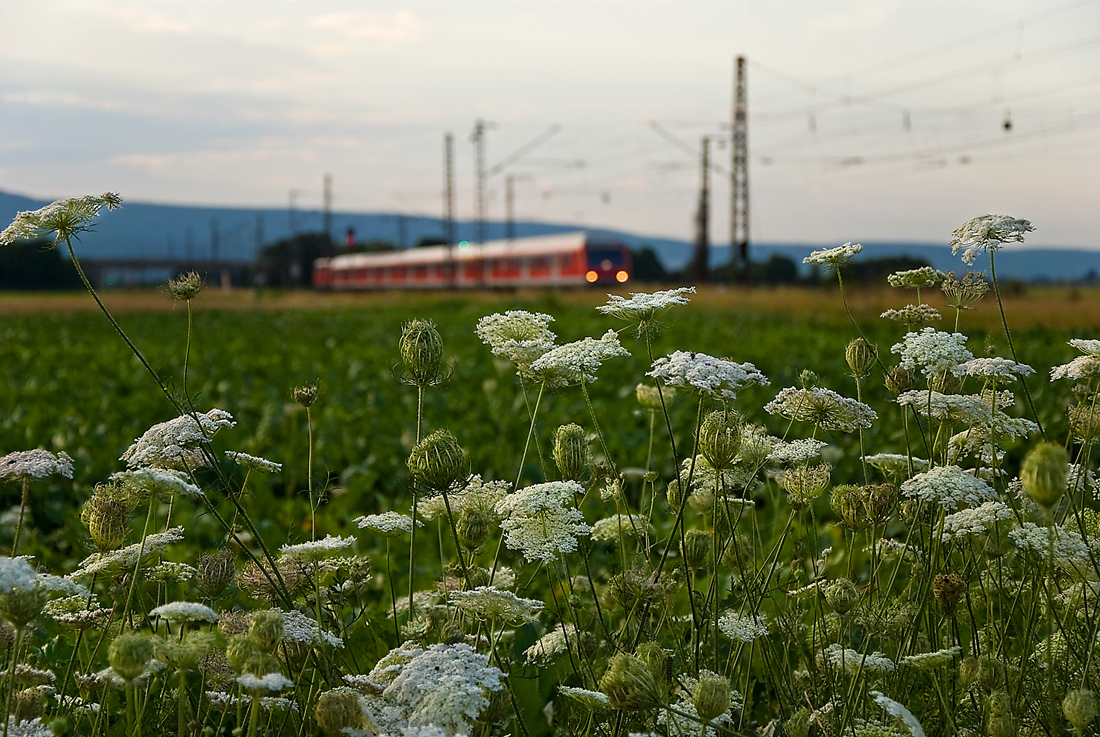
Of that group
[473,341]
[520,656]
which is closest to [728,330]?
[473,341]

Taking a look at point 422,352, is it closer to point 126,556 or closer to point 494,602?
point 494,602

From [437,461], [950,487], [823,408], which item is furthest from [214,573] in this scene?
[950,487]

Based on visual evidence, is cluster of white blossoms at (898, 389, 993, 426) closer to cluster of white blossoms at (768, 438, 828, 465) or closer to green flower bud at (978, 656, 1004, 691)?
cluster of white blossoms at (768, 438, 828, 465)

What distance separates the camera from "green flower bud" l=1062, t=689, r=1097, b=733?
1.28 metres

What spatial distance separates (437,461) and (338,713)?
0.41m

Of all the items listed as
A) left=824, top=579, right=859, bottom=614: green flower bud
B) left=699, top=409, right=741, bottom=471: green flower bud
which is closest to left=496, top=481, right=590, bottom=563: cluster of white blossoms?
left=699, top=409, right=741, bottom=471: green flower bud

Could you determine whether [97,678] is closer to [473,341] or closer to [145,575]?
[145,575]

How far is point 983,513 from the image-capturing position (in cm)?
156

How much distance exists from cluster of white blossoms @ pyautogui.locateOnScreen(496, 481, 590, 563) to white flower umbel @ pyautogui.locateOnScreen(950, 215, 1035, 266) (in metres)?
0.88

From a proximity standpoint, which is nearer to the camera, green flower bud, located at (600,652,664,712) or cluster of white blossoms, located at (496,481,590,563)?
green flower bud, located at (600,652,664,712)

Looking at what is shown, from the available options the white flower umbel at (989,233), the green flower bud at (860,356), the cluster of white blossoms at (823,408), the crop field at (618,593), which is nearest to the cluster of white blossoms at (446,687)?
the crop field at (618,593)

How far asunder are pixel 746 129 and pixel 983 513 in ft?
109

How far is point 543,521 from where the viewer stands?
162cm

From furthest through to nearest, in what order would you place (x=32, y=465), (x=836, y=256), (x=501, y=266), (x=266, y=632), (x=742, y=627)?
1. (x=501, y=266)
2. (x=836, y=256)
3. (x=742, y=627)
4. (x=32, y=465)
5. (x=266, y=632)
